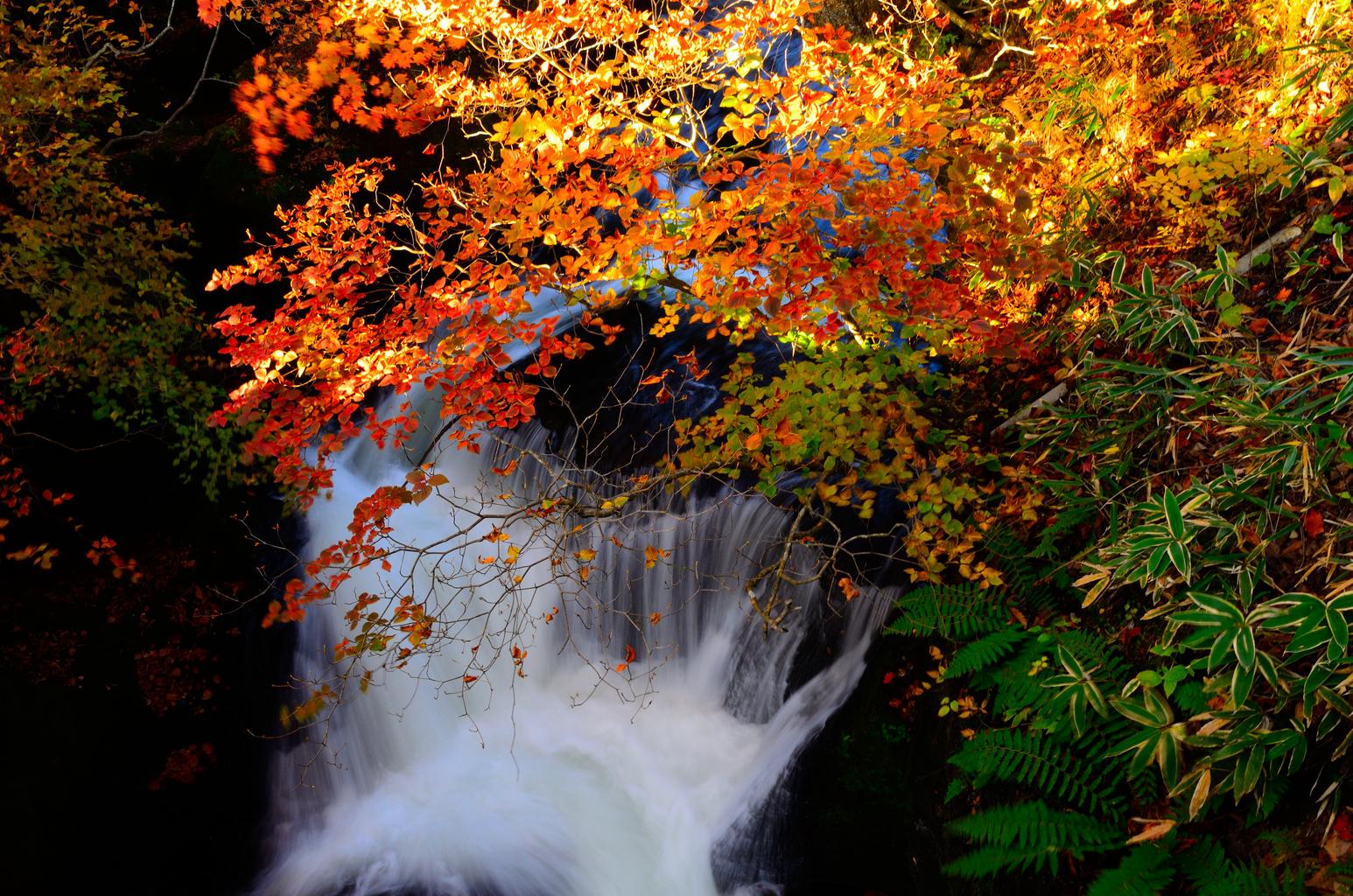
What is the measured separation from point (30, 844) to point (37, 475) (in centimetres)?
342

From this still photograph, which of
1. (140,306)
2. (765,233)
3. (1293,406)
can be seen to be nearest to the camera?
(1293,406)

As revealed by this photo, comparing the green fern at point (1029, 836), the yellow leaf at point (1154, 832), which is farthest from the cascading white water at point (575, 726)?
the yellow leaf at point (1154, 832)

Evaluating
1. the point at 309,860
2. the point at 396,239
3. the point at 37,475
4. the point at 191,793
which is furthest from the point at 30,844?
the point at 396,239

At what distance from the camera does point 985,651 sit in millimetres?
3701

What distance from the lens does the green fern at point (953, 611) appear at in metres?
3.93

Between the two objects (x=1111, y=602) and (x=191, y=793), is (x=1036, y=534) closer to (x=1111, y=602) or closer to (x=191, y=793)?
(x=1111, y=602)

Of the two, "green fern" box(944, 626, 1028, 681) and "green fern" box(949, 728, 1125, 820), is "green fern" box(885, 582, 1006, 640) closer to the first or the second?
"green fern" box(944, 626, 1028, 681)

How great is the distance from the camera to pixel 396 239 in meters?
9.72

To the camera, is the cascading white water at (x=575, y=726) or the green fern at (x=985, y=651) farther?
the cascading white water at (x=575, y=726)

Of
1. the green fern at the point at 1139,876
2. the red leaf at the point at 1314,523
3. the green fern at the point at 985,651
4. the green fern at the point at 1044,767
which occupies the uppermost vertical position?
the red leaf at the point at 1314,523

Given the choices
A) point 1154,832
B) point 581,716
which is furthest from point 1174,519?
point 581,716

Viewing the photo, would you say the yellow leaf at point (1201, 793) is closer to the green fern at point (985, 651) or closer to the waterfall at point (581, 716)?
the green fern at point (985, 651)

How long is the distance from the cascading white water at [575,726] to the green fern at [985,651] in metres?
1.16

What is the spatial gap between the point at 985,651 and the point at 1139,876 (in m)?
1.14
